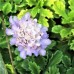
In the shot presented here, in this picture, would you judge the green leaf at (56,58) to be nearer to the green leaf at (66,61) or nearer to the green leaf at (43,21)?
the green leaf at (66,61)

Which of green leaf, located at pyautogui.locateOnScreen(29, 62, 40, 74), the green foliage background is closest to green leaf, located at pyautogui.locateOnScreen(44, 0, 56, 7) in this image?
the green foliage background

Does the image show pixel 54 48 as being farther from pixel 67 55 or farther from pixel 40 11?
pixel 40 11

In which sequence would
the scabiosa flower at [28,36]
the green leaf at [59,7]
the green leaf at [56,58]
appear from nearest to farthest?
the scabiosa flower at [28,36], the green leaf at [56,58], the green leaf at [59,7]

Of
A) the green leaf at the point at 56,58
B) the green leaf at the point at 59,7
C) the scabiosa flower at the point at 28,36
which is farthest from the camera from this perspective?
the green leaf at the point at 59,7

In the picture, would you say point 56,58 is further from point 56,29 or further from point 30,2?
point 30,2

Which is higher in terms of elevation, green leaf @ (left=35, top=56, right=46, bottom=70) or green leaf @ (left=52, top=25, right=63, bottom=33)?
green leaf @ (left=52, top=25, right=63, bottom=33)

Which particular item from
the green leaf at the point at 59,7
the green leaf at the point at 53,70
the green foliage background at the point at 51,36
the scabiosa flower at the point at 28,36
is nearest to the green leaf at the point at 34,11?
the green foliage background at the point at 51,36

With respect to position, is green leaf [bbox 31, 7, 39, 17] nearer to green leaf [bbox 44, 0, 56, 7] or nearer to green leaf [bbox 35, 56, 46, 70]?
green leaf [bbox 44, 0, 56, 7]

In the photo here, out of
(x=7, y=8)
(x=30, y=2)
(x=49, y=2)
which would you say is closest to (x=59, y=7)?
(x=49, y=2)
